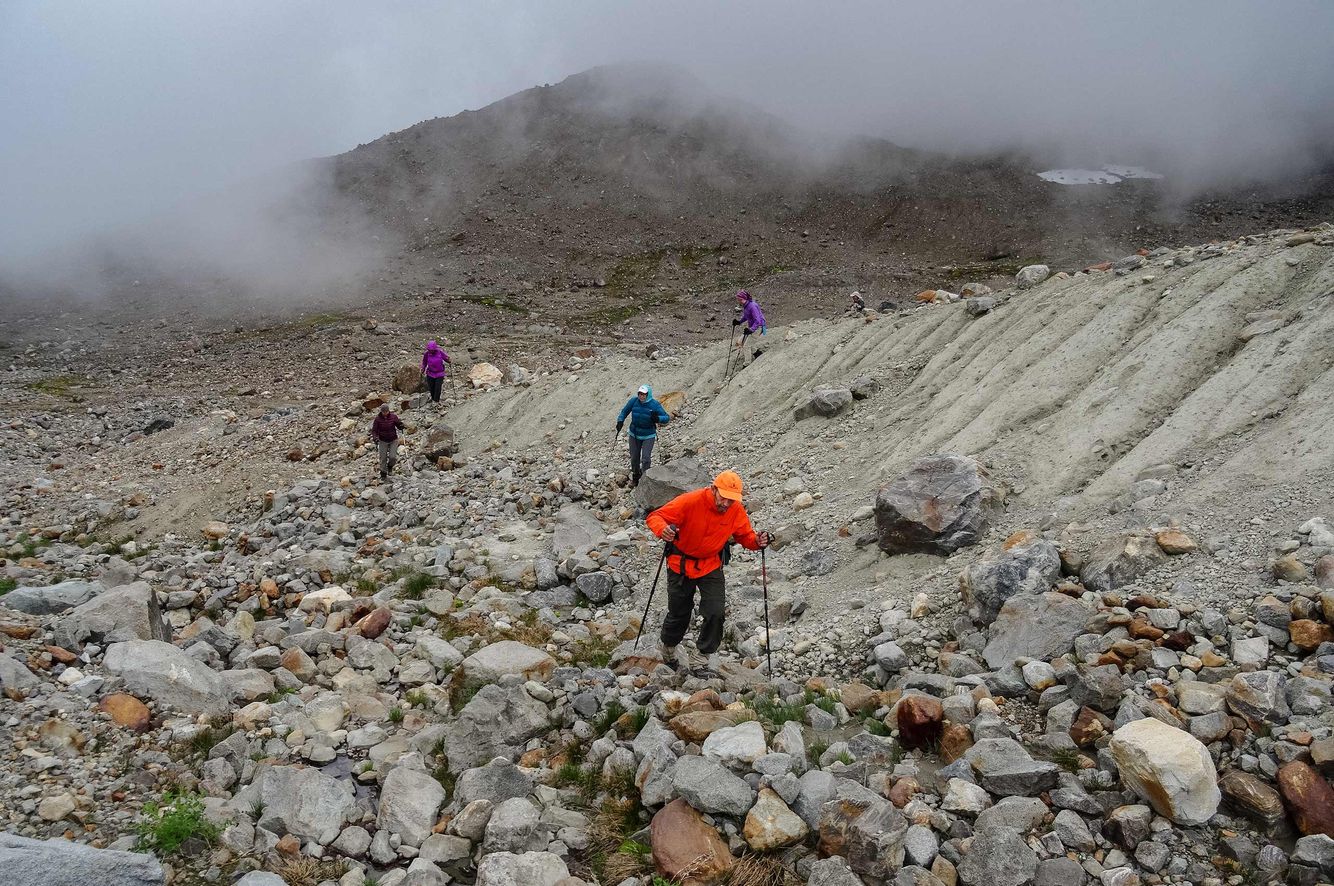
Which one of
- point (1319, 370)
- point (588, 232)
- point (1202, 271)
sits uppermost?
point (588, 232)

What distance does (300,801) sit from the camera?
236 inches

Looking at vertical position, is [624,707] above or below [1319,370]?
below

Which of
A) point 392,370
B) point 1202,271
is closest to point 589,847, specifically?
point 1202,271

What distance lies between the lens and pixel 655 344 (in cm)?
3550

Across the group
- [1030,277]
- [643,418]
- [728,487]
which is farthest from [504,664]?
[1030,277]

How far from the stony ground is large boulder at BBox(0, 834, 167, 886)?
22 mm

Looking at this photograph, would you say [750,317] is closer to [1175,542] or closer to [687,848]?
[1175,542]

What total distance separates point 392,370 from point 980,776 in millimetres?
27386

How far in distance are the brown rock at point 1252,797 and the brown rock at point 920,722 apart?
1.83 meters

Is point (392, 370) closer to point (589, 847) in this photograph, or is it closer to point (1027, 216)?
point (589, 847)

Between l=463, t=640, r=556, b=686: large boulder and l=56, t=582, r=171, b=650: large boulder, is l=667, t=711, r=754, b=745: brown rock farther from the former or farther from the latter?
l=56, t=582, r=171, b=650: large boulder

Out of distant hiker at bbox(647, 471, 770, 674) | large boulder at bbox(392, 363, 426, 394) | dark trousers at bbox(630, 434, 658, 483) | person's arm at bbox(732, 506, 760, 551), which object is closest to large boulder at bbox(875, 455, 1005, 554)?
distant hiker at bbox(647, 471, 770, 674)

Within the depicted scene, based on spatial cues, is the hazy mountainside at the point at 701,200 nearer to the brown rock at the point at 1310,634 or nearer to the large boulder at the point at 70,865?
the large boulder at the point at 70,865

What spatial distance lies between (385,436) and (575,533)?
5.95 meters
